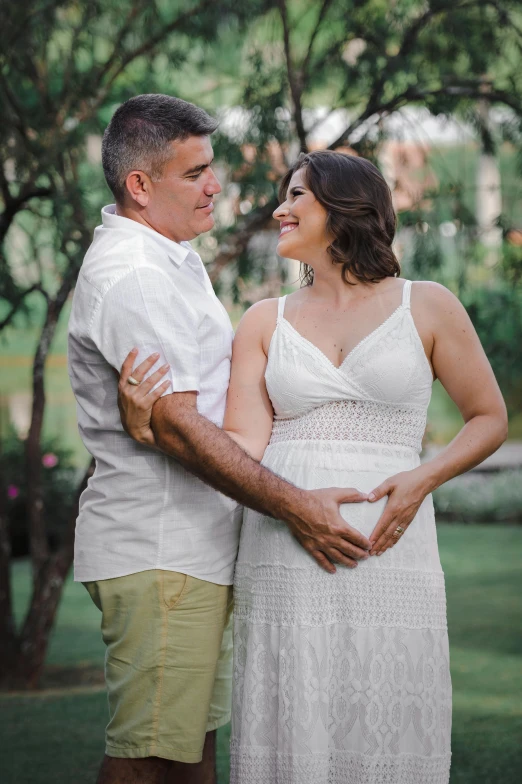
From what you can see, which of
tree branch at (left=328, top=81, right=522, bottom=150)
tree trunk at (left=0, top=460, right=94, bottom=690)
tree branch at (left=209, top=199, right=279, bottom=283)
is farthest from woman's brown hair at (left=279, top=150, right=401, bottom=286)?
tree trunk at (left=0, top=460, right=94, bottom=690)

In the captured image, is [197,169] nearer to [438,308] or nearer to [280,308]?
[280,308]

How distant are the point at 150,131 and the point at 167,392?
65 cm

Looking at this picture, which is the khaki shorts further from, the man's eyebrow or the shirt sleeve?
the man's eyebrow

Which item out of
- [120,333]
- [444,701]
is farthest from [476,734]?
[120,333]

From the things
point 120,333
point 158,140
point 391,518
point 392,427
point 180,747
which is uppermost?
point 158,140

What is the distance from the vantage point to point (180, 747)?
96.0 inches

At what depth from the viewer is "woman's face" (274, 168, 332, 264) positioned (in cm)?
254

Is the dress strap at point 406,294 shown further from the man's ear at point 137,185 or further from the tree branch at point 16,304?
the tree branch at point 16,304

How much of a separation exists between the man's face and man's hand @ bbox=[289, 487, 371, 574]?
2.45 feet

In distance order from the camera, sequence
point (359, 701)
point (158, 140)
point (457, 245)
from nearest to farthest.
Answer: point (359, 701) < point (158, 140) < point (457, 245)

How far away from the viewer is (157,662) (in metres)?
2.42

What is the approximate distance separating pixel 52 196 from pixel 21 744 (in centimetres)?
228

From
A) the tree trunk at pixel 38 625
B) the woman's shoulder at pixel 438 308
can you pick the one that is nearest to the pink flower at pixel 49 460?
the tree trunk at pixel 38 625

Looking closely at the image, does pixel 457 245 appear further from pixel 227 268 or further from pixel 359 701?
pixel 359 701
